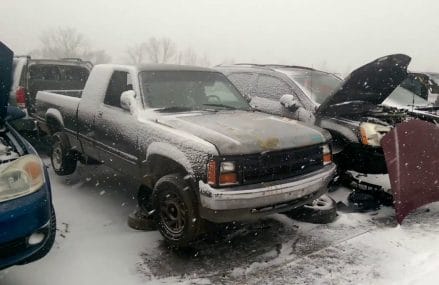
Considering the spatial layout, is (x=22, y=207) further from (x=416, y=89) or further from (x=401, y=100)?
(x=416, y=89)

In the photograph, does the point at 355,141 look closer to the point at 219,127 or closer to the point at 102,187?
the point at 219,127

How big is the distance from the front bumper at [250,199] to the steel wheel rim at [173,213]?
32 centimetres

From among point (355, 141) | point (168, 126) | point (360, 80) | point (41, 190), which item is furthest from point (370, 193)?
point (41, 190)

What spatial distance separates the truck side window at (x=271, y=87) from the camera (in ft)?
21.1

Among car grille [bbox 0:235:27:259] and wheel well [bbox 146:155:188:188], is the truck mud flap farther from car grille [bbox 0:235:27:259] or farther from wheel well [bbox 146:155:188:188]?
car grille [bbox 0:235:27:259]

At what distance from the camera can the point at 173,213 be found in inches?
157

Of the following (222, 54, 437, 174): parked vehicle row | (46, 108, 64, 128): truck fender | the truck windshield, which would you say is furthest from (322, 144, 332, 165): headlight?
(46, 108, 64, 128): truck fender

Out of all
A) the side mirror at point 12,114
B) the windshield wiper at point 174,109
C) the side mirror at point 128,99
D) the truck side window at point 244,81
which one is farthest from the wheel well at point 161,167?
the truck side window at point 244,81

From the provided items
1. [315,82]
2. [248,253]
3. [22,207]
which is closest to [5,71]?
[22,207]

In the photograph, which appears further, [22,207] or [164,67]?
[164,67]

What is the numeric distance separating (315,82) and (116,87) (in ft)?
10.8

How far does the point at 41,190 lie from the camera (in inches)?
120

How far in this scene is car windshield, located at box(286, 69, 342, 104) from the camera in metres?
6.25

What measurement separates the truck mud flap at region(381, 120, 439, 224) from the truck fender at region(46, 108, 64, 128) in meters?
4.66
